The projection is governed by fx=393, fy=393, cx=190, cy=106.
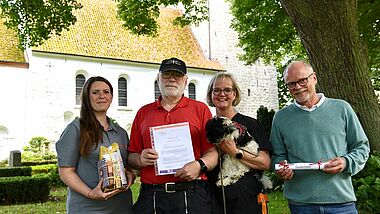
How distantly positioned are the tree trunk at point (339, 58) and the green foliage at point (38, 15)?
569cm

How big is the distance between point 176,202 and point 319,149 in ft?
3.76

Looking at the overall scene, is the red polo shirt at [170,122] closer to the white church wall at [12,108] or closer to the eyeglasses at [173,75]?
the eyeglasses at [173,75]

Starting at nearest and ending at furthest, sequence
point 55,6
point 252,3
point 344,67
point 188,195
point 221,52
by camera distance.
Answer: point 188,195, point 344,67, point 55,6, point 252,3, point 221,52

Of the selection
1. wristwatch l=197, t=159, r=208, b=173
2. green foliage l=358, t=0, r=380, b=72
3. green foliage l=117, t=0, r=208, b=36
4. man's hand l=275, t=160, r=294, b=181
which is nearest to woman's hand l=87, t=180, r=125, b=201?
wristwatch l=197, t=159, r=208, b=173

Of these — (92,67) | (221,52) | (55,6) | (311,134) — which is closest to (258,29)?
(55,6)

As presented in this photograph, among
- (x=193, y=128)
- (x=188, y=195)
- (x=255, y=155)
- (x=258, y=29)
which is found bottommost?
(x=188, y=195)

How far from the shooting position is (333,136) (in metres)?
2.96

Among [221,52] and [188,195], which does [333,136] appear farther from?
[221,52]

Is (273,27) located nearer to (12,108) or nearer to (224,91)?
(224,91)

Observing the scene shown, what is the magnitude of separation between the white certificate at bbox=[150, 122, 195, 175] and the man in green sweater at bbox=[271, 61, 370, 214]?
0.71m

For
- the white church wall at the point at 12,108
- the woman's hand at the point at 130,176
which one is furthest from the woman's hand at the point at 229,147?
the white church wall at the point at 12,108

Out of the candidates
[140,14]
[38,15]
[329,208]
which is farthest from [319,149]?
[140,14]

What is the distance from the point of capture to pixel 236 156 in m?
3.04

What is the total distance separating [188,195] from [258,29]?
38.7 ft
